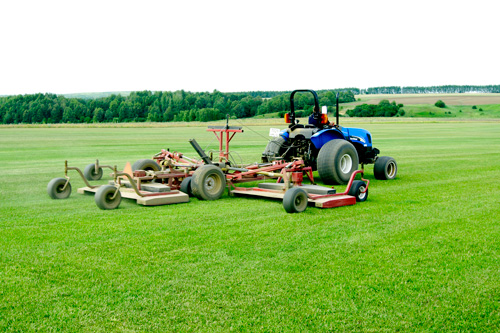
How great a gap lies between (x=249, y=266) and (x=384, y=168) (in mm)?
8986

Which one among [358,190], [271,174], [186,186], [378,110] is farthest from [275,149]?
[378,110]

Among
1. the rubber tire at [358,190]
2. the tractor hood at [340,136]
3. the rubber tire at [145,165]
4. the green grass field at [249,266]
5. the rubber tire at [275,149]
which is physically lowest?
the green grass field at [249,266]

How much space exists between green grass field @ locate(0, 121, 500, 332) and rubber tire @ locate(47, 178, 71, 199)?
0.28m

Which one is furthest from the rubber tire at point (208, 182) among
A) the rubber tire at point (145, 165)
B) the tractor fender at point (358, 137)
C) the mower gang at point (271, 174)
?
the tractor fender at point (358, 137)

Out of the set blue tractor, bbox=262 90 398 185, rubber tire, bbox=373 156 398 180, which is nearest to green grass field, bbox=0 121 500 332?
blue tractor, bbox=262 90 398 185

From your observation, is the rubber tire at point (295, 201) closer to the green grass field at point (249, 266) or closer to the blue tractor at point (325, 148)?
the green grass field at point (249, 266)

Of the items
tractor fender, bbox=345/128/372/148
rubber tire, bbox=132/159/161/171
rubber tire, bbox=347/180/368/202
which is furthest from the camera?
tractor fender, bbox=345/128/372/148

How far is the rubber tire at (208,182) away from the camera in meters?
10.4

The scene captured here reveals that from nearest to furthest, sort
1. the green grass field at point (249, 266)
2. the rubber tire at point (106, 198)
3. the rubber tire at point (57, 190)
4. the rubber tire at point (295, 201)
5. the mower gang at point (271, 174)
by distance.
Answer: the green grass field at point (249, 266) → the rubber tire at point (295, 201) → the rubber tire at point (106, 198) → the mower gang at point (271, 174) → the rubber tire at point (57, 190)

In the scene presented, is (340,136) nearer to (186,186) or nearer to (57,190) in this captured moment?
(186,186)

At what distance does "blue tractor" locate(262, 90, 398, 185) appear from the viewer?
12.5 meters

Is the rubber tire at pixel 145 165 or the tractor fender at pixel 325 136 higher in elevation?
the tractor fender at pixel 325 136

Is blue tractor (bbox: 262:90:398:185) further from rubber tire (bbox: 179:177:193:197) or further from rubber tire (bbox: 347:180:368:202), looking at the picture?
rubber tire (bbox: 179:177:193:197)

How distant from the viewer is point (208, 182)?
10.8 m
